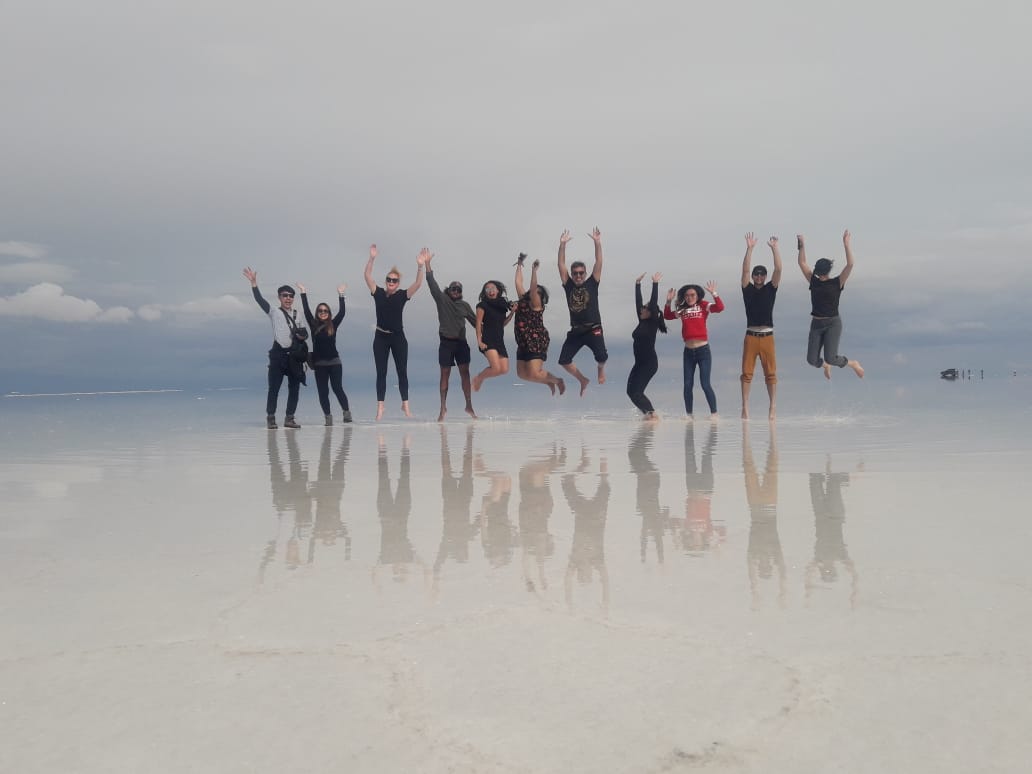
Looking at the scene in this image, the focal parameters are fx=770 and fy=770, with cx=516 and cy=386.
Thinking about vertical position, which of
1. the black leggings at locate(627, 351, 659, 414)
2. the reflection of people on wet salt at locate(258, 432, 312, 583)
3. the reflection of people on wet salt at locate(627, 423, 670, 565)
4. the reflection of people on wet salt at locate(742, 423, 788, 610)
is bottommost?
the reflection of people on wet salt at locate(627, 423, 670, 565)

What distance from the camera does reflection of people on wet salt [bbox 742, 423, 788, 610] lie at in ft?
9.29

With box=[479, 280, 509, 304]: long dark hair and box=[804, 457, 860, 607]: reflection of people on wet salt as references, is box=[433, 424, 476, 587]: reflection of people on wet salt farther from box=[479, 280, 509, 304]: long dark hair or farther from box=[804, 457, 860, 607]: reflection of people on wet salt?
box=[479, 280, 509, 304]: long dark hair

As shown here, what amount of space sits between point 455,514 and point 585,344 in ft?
27.7

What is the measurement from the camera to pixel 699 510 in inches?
170

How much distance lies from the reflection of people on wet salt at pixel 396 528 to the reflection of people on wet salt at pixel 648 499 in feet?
3.26

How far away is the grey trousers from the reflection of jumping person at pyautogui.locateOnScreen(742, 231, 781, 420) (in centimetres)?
84

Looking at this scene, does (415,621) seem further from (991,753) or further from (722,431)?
(722,431)

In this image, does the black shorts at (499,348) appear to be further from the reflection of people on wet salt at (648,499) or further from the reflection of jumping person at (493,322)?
the reflection of people on wet salt at (648,499)

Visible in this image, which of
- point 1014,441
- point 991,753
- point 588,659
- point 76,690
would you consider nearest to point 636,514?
point 588,659

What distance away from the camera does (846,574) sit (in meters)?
2.95

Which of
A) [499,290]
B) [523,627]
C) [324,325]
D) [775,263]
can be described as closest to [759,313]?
[775,263]

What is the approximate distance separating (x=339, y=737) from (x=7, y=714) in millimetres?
851

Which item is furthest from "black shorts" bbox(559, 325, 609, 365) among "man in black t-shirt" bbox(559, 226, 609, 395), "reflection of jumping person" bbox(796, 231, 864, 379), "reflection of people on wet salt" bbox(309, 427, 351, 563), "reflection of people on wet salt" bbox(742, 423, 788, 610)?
"reflection of people on wet salt" bbox(742, 423, 788, 610)

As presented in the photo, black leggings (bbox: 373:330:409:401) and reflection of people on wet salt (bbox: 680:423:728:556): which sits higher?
black leggings (bbox: 373:330:409:401)
